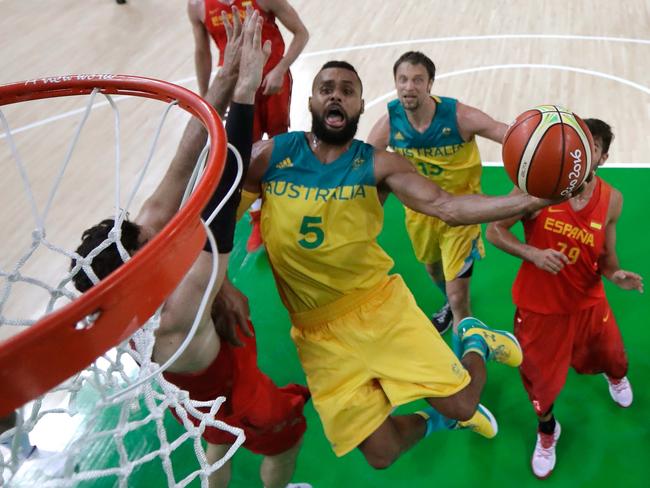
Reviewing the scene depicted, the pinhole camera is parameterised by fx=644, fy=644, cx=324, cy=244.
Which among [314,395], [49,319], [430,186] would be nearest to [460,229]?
[430,186]

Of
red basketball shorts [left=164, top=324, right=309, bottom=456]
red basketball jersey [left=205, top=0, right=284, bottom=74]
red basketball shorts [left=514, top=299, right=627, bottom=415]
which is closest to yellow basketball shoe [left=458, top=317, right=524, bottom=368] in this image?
red basketball shorts [left=514, top=299, right=627, bottom=415]

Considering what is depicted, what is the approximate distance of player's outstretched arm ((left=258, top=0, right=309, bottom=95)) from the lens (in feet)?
13.1

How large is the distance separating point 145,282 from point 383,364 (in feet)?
5.28

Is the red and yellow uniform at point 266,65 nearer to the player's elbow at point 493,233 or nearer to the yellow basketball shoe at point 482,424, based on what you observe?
the player's elbow at point 493,233

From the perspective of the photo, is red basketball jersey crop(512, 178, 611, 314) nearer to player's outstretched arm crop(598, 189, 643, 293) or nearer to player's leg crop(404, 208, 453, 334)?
player's outstretched arm crop(598, 189, 643, 293)

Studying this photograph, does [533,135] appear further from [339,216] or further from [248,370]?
[248,370]

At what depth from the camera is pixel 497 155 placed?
5.23 m

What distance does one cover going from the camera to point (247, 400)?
2.55 m

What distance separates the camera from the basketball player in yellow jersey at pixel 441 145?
3.29 m

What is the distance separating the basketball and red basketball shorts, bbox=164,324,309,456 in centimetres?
127

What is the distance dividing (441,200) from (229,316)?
96 cm

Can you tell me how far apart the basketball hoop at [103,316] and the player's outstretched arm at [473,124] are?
1.95 m

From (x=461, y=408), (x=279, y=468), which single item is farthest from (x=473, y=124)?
(x=279, y=468)

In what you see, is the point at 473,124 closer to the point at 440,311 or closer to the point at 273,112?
the point at 440,311
